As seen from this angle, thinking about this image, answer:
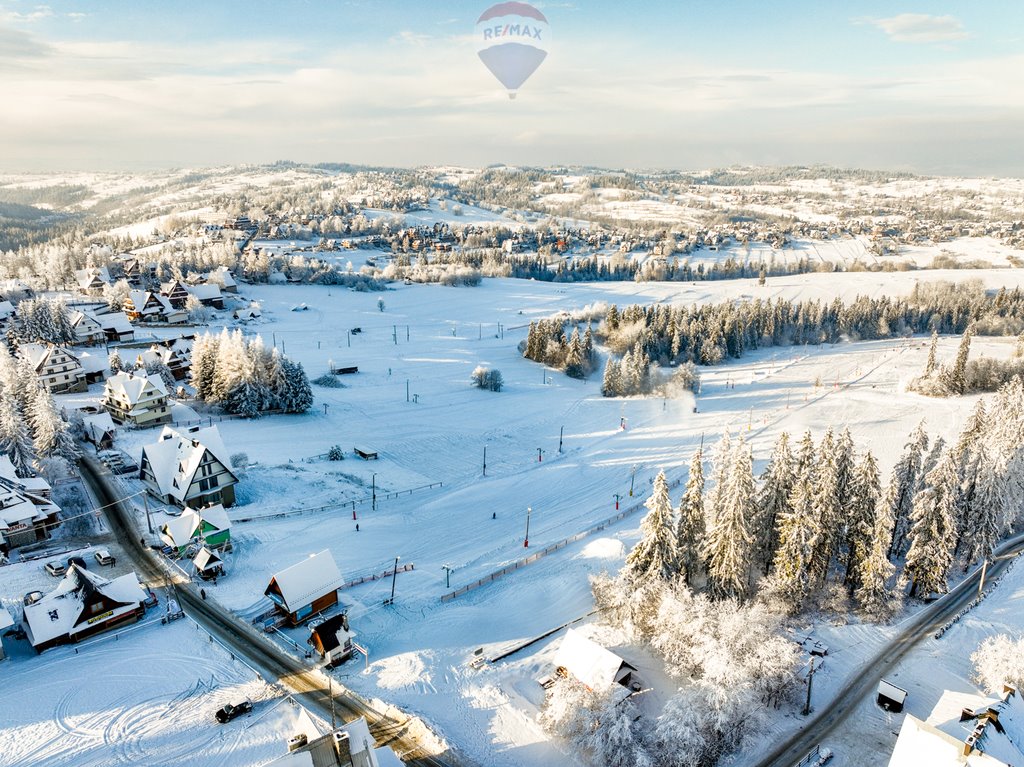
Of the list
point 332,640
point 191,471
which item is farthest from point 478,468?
point 332,640

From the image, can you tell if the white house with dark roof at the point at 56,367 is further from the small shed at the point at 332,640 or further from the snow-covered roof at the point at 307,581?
the small shed at the point at 332,640

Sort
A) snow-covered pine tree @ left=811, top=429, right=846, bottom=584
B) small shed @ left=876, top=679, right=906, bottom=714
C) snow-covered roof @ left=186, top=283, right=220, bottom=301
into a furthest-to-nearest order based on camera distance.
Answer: snow-covered roof @ left=186, top=283, right=220, bottom=301 < snow-covered pine tree @ left=811, top=429, right=846, bottom=584 < small shed @ left=876, top=679, right=906, bottom=714

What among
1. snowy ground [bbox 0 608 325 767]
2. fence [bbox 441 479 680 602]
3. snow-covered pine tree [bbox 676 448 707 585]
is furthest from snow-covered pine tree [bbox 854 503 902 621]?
snowy ground [bbox 0 608 325 767]

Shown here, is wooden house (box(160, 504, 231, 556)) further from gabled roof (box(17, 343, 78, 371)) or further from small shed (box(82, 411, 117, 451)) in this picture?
gabled roof (box(17, 343, 78, 371))

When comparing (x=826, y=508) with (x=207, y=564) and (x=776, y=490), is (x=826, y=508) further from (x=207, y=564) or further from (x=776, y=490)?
(x=207, y=564)

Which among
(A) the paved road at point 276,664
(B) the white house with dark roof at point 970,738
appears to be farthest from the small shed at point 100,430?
(B) the white house with dark roof at point 970,738
